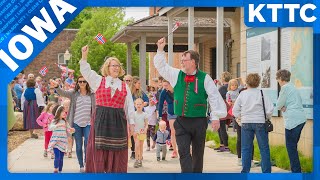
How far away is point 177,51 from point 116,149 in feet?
3.41

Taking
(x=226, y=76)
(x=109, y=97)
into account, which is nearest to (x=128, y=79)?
(x=109, y=97)

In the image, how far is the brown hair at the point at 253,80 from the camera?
222 inches

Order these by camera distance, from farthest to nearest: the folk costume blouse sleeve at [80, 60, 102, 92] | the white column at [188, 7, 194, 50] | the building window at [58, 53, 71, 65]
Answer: the folk costume blouse sleeve at [80, 60, 102, 92], the white column at [188, 7, 194, 50], the building window at [58, 53, 71, 65]

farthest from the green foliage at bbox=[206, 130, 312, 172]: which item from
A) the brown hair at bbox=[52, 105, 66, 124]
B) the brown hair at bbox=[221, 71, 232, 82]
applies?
the brown hair at bbox=[52, 105, 66, 124]

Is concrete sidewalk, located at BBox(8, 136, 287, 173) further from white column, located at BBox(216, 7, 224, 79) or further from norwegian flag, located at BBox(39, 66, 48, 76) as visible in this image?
white column, located at BBox(216, 7, 224, 79)

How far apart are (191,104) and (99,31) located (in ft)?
3.51

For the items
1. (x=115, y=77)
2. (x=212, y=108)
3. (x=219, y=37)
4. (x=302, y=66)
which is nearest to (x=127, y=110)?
(x=115, y=77)

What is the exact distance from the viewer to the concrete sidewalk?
5234 mm

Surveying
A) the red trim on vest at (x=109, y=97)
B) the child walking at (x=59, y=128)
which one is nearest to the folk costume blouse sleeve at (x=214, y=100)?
the red trim on vest at (x=109, y=97)

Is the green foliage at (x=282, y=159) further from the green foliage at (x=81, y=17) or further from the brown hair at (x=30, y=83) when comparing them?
the brown hair at (x=30, y=83)

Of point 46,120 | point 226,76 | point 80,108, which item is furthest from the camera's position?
point 80,108

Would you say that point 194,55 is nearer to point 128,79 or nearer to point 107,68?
point 128,79

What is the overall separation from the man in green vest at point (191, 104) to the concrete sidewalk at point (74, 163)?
3.1 inches

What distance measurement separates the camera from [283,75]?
544 centimetres
